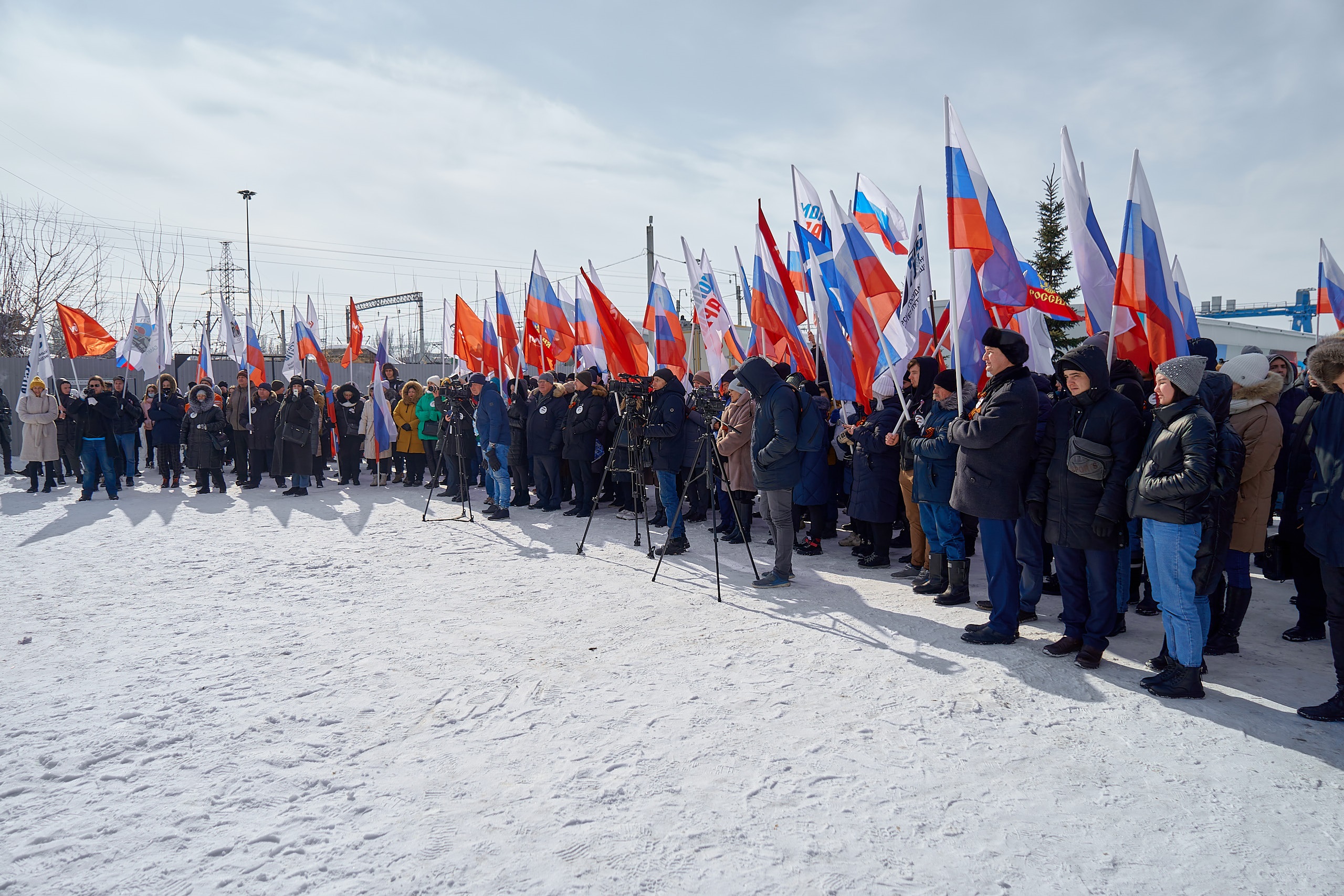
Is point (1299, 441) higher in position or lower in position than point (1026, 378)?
lower

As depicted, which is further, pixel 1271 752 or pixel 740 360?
pixel 740 360

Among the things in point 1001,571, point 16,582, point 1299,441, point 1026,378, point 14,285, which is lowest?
point 16,582

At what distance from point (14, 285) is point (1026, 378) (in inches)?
1410

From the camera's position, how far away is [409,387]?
45.6 ft

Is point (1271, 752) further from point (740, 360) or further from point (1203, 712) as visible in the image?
point (740, 360)

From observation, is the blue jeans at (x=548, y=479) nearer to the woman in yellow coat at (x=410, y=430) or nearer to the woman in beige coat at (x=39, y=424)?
the woman in yellow coat at (x=410, y=430)

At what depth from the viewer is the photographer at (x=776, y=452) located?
6656mm

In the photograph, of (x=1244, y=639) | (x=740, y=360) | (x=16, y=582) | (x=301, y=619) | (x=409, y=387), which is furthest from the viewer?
(x=409, y=387)

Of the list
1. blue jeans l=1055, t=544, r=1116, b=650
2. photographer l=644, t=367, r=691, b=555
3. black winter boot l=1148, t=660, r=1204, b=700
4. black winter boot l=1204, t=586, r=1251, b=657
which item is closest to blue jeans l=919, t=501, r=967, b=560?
blue jeans l=1055, t=544, r=1116, b=650

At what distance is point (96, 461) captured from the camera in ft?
42.1

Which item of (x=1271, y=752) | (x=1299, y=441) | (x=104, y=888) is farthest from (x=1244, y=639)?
(x=104, y=888)

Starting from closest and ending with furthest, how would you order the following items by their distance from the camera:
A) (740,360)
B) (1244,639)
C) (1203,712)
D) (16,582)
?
(1203,712) < (1244,639) < (16,582) < (740,360)

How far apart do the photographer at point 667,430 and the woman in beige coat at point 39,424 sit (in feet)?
37.0

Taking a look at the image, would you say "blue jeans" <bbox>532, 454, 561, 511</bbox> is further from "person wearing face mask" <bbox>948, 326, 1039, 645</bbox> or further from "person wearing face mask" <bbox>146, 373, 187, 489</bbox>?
"person wearing face mask" <bbox>146, 373, 187, 489</bbox>
